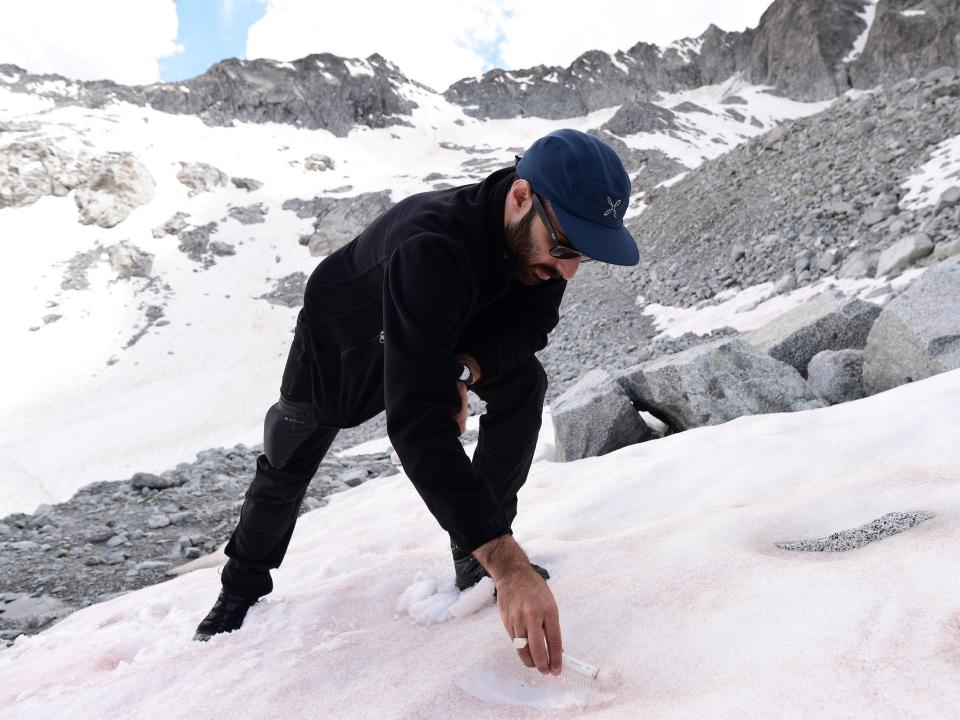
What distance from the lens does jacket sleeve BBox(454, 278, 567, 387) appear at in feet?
7.98

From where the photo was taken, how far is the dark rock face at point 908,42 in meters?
65.8

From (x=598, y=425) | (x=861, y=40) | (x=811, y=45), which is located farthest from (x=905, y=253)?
(x=861, y=40)

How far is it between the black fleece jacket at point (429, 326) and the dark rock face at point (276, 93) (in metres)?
71.0

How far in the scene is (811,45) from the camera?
3401 inches

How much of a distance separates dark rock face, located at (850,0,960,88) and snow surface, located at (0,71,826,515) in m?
29.1

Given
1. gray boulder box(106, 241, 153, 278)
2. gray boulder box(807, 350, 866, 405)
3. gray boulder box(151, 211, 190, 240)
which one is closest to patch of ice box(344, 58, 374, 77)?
gray boulder box(151, 211, 190, 240)

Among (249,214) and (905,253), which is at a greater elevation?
(249,214)

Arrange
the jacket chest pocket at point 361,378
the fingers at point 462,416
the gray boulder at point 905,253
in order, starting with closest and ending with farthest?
1. the fingers at point 462,416
2. the jacket chest pocket at point 361,378
3. the gray boulder at point 905,253

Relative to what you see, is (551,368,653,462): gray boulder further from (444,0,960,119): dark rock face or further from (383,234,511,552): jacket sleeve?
(444,0,960,119): dark rock face

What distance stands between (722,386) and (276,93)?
3296 inches

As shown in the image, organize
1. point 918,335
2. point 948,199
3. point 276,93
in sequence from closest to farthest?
point 918,335 < point 948,199 < point 276,93

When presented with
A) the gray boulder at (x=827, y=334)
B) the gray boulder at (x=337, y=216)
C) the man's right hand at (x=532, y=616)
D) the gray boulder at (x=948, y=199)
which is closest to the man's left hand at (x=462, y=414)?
the man's right hand at (x=532, y=616)

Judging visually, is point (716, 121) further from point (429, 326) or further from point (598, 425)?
point (429, 326)

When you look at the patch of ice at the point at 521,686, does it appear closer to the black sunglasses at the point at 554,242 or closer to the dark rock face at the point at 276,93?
the black sunglasses at the point at 554,242
